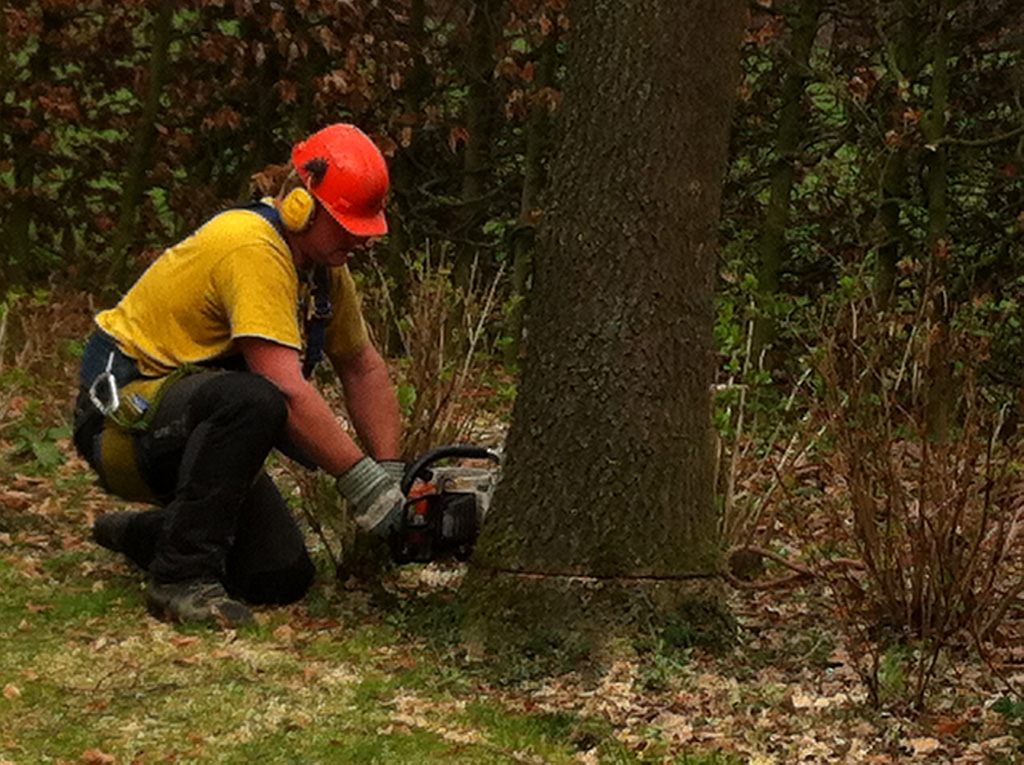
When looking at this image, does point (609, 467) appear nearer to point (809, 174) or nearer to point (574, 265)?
point (574, 265)

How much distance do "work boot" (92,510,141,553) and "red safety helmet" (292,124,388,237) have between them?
1.30m

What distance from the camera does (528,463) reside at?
14.3ft

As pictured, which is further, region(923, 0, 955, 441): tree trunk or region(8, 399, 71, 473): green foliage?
region(923, 0, 955, 441): tree trunk

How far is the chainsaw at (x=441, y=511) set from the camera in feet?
15.5

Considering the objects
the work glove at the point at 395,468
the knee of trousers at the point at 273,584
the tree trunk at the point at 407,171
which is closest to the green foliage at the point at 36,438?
the knee of trousers at the point at 273,584

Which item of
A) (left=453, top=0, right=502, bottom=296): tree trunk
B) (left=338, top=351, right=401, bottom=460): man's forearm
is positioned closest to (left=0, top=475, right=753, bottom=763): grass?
(left=338, top=351, right=401, bottom=460): man's forearm

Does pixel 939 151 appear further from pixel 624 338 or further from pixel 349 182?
pixel 624 338

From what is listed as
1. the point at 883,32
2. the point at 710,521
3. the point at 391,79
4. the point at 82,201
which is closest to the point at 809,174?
the point at 883,32

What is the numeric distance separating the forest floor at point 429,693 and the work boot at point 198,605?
0.06 meters

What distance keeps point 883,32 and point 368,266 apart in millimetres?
3590

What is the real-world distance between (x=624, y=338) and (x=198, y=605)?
4.91 feet

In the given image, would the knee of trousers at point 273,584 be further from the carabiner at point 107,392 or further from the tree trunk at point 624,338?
the tree trunk at point 624,338

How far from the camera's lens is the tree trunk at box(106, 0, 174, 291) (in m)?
10.8

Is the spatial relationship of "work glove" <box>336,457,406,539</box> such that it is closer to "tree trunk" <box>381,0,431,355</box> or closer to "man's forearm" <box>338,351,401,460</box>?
"man's forearm" <box>338,351,401,460</box>
